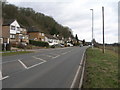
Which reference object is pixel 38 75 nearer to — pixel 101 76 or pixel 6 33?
pixel 101 76

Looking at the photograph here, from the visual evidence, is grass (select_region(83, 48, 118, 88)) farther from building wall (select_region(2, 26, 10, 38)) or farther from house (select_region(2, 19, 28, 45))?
building wall (select_region(2, 26, 10, 38))

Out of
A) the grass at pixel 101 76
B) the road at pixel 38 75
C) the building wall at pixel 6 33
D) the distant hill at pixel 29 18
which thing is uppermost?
the distant hill at pixel 29 18

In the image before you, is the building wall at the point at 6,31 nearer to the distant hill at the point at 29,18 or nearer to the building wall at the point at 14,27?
the building wall at the point at 14,27

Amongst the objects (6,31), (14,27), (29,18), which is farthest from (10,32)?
(29,18)

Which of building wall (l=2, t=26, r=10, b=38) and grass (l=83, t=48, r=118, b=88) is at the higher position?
building wall (l=2, t=26, r=10, b=38)

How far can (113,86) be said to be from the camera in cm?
858

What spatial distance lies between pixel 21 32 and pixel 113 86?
77.6m

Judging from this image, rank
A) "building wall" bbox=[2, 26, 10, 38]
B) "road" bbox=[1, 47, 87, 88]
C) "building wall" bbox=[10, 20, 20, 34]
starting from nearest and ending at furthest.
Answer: "road" bbox=[1, 47, 87, 88] → "building wall" bbox=[2, 26, 10, 38] → "building wall" bbox=[10, 20, 20, 34]

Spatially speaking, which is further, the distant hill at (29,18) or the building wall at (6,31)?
the distant hill at (29,18)

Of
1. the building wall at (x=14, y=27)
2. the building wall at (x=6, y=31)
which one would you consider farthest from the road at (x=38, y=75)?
the building wall at (x=14, y=27)

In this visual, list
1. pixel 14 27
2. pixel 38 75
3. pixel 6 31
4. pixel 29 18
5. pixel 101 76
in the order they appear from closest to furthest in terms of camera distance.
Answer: pixel 101 76 < pixel 38 75 < pixel 6 31 < pixel 14 27 < pixel 29 18

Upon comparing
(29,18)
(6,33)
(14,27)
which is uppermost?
(29,18)

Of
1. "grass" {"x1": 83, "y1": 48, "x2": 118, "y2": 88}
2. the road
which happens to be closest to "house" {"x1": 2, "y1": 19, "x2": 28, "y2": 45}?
the road

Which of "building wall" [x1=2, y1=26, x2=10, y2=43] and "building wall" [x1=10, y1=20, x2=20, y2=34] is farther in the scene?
"building wall" [x1=10, y1=20, x2=20, y2=34]
